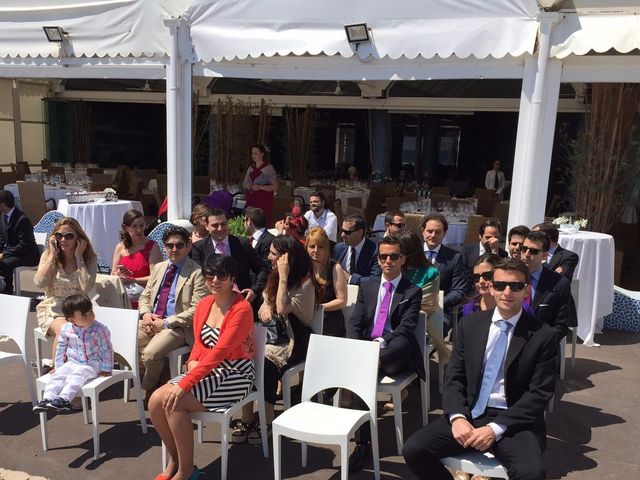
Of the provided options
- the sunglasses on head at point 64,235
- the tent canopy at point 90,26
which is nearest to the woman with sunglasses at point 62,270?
the sunglasses on head at point 64,235

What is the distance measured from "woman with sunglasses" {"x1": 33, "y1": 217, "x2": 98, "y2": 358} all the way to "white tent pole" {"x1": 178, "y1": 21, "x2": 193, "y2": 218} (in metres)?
3.20

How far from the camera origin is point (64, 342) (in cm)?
386

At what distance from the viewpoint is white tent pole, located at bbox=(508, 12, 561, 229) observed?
6141 millimetres

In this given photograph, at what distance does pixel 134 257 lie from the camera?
5219 millimetres

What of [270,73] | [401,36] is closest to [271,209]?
[270,73]

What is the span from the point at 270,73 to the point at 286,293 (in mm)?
3864

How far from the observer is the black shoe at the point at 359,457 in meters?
3.54

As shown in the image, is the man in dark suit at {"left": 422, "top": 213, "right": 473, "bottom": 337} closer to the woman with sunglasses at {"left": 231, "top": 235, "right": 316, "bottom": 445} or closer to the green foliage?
→ the woman with sunglasses at {"left": 231, "top": 235, "right": 316, "bottom": 445}

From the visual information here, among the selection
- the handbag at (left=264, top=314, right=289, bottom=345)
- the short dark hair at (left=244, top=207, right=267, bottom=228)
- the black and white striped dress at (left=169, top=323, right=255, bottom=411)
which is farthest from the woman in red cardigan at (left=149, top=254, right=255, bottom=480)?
the short dark hair at (left=244, top=207, right=267, bottom=228)

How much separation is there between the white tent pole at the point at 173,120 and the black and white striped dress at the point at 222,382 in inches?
173

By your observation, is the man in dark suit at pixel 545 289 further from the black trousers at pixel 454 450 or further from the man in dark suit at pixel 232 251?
the man in dark suit at pixel 232 251

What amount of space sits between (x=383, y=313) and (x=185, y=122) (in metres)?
4.64

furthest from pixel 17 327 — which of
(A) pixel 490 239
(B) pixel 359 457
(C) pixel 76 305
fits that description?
(A) pixel 490 239

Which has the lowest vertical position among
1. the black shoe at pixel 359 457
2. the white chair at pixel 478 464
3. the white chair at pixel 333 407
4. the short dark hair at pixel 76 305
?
the black shoe at pixel 359 457
